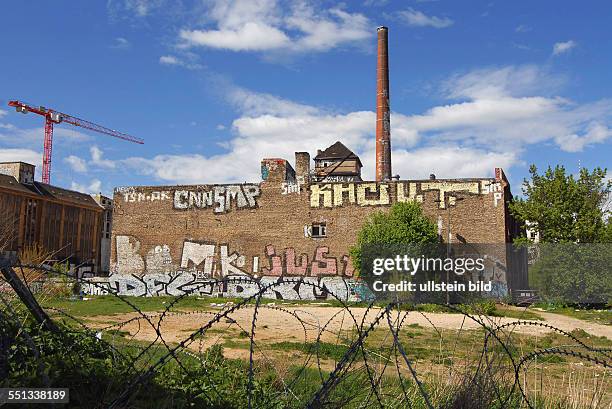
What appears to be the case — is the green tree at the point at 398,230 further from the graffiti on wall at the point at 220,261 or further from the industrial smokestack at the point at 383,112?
the industrial smokestack at the point at 383,112

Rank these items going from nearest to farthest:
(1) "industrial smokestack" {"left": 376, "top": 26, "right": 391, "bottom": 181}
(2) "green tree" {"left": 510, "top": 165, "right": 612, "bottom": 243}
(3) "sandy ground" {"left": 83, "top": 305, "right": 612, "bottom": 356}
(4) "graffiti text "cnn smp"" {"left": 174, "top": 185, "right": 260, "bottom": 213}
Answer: (3) "sandy ground" {"left": 83, "top": 305, "right": 612, "bottom": 356}, (2) "green tree" {"left": 510, "top": 165, "right": 612, "bottom": 243}, (4) "graffiti text "cnn smp"" {"left": 174, "top": 185, "right": 260, "bottom": 213}, (1) "industrial smokestack" {"left": 376, "top": 26, "right": 391, "bottom": 181}

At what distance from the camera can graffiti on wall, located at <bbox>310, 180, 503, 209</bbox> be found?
32.2 m

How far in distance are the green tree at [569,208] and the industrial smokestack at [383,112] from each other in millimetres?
10621

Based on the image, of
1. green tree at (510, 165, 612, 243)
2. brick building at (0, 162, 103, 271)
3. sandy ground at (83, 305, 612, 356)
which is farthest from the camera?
brick building at (0, 162, 103, 271)

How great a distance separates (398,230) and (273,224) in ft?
29.7

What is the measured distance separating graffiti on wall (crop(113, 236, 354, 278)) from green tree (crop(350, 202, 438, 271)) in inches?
99.5

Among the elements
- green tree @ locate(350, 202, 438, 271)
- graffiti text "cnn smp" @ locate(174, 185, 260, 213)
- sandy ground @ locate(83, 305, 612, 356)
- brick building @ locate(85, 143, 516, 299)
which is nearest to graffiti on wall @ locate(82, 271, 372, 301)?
brick building @ locate(85, 143, 516, 299)

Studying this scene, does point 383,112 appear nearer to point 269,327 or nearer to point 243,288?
point 243,288

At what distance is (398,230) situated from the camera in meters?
29.9

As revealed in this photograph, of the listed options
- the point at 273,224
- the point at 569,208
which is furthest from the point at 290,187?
the point at 569,208

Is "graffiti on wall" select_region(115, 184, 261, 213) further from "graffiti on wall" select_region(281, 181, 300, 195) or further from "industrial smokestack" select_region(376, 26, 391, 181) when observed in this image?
"industrial smokestack" select_region(376, 26, 391, 181)

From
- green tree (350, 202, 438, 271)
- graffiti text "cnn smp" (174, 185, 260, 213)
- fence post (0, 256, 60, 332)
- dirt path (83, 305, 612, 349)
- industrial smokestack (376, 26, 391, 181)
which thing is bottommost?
dirt path (83, 305, 612, 349)

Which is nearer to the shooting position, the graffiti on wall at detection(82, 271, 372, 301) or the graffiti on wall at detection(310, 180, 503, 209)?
the graffiti on wall at detection(310, 180, 503, 209)

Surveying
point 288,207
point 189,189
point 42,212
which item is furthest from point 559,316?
point 42,212
